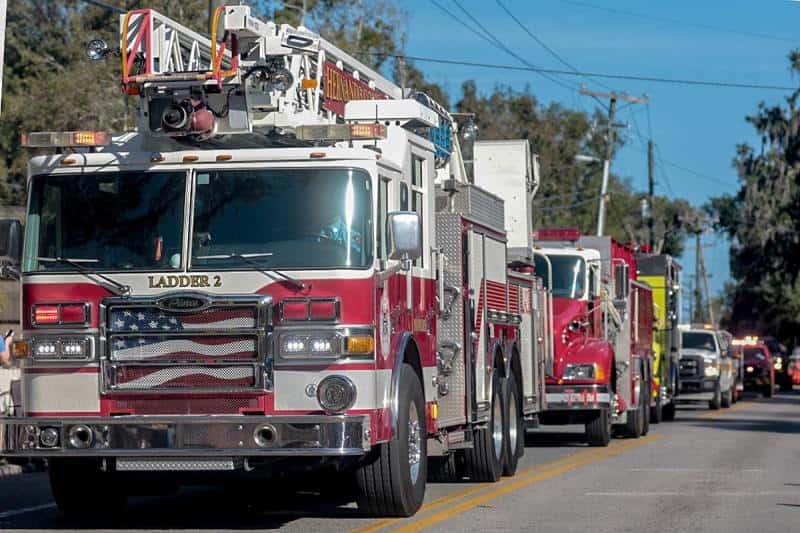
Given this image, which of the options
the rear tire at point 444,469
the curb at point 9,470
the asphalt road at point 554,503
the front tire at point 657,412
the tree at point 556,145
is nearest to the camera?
the asphalt road at point 554,503

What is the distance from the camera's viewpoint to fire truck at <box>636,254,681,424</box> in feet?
106

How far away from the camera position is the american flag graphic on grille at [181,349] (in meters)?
11.4

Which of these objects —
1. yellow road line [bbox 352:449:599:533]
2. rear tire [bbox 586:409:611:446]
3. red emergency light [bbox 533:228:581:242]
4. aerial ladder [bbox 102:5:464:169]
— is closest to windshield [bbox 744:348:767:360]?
red emergency light [bbox 533:228:581:242]

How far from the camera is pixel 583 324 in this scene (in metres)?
23.2

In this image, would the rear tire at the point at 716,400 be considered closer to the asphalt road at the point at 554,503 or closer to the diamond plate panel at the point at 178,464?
the asphalt road at the point at 554,503

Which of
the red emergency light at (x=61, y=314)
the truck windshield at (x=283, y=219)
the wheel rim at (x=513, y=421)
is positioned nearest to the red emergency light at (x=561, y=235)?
the wheel rim at (x=513, y=421)

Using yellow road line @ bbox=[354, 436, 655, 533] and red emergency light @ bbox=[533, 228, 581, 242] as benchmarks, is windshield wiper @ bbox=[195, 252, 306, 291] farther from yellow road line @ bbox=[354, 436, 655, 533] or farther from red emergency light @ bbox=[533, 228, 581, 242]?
red emergency light @ bbox=[533, 228, 581, 242]

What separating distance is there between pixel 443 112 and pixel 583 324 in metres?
7.87

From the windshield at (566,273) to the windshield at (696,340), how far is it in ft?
59.4

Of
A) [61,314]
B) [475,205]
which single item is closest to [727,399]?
[475,205]

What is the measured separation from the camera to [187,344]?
1146 centimetres

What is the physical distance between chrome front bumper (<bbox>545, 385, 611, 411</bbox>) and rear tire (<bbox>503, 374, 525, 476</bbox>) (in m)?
4.55

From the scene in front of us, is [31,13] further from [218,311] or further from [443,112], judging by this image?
[218,311]

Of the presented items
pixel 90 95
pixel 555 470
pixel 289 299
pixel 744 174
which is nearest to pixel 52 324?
pixel 289 299
